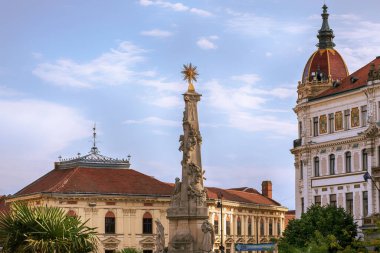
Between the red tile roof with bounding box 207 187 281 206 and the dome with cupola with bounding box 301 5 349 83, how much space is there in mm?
23950

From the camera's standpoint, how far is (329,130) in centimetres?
8662

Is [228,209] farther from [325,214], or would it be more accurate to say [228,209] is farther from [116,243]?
[325,214]

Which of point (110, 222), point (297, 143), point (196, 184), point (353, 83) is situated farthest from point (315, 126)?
point (196, 184)

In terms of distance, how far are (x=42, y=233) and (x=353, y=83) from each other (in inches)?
1778

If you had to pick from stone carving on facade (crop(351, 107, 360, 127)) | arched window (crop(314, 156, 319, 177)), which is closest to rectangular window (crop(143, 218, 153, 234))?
arched window (crop(314, 156, 319, 177))

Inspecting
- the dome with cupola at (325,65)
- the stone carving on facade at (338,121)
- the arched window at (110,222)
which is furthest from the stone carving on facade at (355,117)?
the arched window at (110,222)

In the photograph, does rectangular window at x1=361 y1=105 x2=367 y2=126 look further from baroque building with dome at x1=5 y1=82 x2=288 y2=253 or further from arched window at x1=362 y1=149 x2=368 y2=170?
baroque building with dome at x1=5 y1=82 x2=288 y2=253

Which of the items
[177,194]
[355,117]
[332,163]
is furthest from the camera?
[332,163]

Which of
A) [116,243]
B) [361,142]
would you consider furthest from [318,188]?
[116,243]

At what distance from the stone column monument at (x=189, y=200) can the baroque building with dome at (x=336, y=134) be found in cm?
3048

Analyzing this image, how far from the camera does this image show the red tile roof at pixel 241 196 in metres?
115

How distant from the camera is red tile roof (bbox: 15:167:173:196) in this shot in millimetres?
99000

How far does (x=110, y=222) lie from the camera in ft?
326

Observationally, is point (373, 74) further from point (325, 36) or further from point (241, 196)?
point (241, 196)
